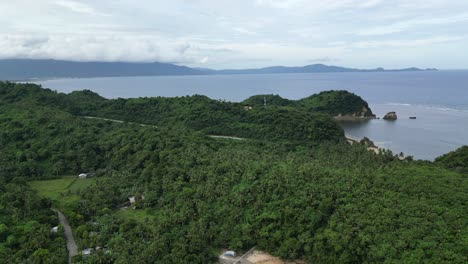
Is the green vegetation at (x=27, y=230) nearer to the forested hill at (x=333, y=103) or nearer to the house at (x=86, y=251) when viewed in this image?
the house at (x=86, y=251)

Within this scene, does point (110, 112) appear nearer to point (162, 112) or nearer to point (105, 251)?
point (162, 112)

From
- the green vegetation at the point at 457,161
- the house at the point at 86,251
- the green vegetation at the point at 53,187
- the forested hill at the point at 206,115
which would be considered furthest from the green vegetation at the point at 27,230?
the green vegetation at the point at 457,161

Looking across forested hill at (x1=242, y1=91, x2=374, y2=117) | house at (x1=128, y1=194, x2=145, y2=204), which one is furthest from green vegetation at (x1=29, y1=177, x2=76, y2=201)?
forested hill at (x1=242, y1=91, x2=374, y2=117)

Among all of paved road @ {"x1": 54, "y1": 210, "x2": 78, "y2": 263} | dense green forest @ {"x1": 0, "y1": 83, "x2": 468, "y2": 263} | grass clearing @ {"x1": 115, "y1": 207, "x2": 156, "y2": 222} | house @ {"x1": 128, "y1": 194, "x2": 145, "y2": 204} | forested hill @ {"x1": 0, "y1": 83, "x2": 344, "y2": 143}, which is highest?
forested hill @ {"x1": 0, "y1": 83, "x2": 344, "y2": 143}

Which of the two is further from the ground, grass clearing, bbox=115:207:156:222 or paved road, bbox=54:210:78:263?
grass clearing, bbox=115:207:156:222

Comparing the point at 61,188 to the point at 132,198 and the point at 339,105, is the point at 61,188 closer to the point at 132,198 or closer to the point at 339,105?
the point at 132,198

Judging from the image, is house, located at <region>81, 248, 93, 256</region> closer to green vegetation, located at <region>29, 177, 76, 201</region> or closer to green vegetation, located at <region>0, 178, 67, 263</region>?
green vegetation, located at <region>0, 178, 67, 263</region>

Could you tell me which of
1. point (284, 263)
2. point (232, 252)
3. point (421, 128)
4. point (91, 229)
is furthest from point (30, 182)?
point (421, 128)

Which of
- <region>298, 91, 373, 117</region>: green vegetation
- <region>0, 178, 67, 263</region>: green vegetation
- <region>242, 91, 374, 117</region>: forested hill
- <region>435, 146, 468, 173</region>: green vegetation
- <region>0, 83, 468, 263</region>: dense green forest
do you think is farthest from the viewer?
<region>298, 91, 373, 117</region>: green vegetation
